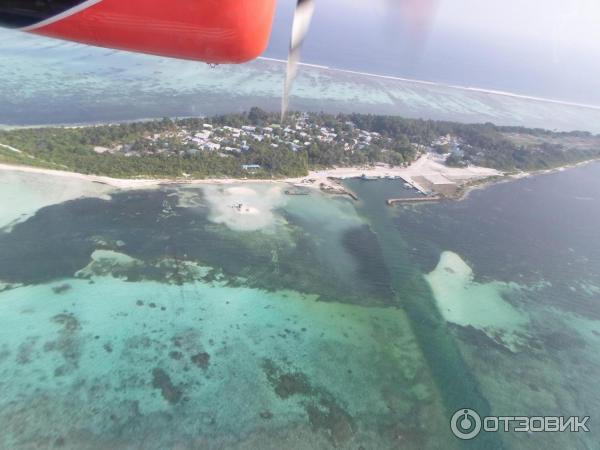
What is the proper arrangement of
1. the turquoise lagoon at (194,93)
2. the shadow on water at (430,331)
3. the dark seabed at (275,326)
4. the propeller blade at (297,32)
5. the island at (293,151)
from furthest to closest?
the turquoise lagoon at (194,93) < the island at (293,151) < the shadow on water at (430,331) < the dark seabed at (275,326) < the propeller blade at (297,32)

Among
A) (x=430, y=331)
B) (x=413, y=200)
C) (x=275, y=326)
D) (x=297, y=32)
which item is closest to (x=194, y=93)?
(x=413, y=200)

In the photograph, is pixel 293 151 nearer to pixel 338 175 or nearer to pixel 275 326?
pixel 338 175

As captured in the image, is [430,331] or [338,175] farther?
[338,175]

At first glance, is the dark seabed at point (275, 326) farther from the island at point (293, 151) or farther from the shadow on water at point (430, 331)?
the island at point (293, 151)

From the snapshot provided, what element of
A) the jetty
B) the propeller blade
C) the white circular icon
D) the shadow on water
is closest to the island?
the jetty

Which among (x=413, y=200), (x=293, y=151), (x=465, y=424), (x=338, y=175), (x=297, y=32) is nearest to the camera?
(x=297, y=32)
